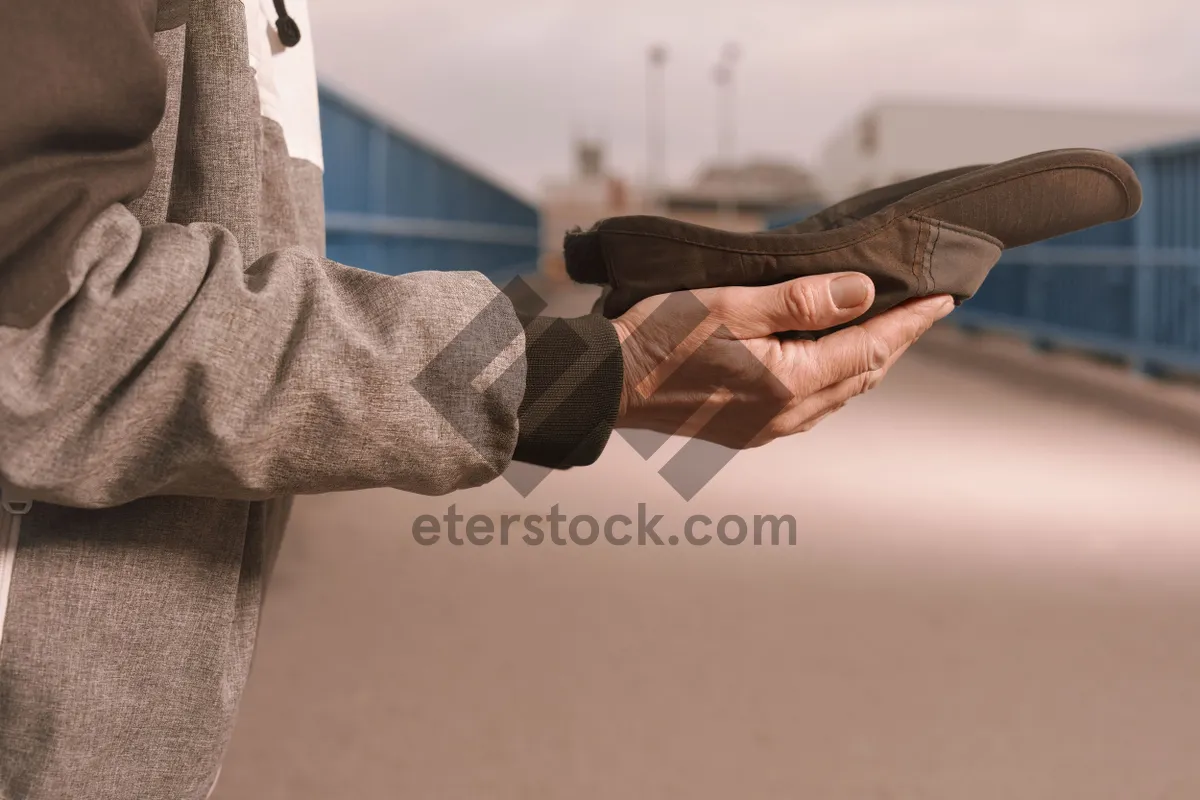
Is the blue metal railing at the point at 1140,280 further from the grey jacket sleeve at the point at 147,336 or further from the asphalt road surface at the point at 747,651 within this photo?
the grey jacket sleeve at the point at 147,336

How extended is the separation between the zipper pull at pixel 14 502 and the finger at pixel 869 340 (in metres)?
0.62

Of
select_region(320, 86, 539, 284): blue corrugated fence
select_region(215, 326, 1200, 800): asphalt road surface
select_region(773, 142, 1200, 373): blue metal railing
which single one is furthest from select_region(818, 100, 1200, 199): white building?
select_region(215, 326, 1200, 800): asphalt road surface

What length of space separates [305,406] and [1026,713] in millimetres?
1738

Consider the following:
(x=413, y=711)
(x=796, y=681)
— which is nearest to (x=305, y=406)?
(x=413, y=711)

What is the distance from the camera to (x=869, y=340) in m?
0.92

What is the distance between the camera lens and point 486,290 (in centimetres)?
69

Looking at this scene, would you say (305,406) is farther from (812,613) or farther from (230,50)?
(812,613)

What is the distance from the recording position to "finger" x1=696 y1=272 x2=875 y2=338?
2.77 ft

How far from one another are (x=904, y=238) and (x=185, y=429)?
2.00 feet

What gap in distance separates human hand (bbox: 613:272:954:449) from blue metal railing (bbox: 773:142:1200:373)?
453 cm

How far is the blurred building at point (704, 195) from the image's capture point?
25750 mm

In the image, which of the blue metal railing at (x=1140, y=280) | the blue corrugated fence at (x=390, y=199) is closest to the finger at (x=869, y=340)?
the blue corrugated fence at (x=390, y=199)

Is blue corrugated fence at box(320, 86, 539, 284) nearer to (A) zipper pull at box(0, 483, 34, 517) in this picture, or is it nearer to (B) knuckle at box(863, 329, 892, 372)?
(B) knuckle at box(863, 329, 892, 372)

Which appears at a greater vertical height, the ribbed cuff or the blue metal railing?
the ribbed cuff
